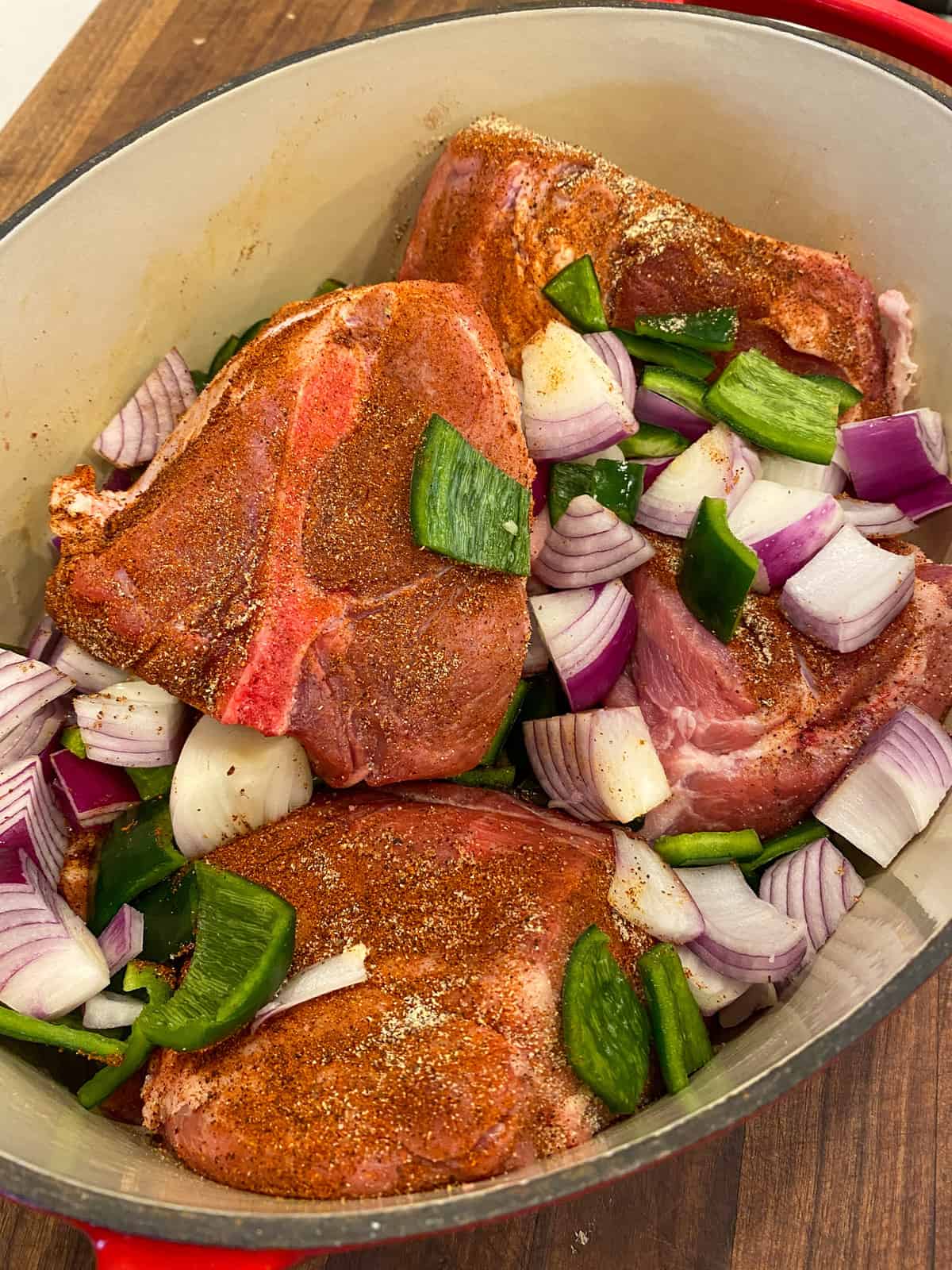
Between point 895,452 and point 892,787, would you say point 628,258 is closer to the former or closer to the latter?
point 895,452

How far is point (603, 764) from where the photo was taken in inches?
66.1

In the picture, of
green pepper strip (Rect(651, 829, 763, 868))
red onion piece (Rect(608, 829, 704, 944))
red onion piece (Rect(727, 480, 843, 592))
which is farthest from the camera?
red onion piece (Rect(727, 480, 843, 592))

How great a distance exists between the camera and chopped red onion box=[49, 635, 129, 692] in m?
1.81

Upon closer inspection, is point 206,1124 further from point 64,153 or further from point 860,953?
point 64,153

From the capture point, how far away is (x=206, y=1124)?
135cm

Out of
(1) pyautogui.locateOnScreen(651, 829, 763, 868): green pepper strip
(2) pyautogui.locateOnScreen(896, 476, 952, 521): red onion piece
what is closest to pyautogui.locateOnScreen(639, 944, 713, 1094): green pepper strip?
(1) pyautogui.locateOnScreen(651, 829, 763, 868): green pepper strip

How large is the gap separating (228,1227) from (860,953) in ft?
2.98

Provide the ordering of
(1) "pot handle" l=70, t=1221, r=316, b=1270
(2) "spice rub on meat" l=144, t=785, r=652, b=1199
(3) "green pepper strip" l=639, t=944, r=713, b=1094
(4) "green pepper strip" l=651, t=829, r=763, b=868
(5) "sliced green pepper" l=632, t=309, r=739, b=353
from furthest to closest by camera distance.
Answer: (5) "sliced green pepper" l=632, t=309, r=739, b=353 < (4) "green pepper strip" l=651, t=829, r=763, b=868 < (3) "green pepper strip" l=639, t=944, r=713, b=1094 < (2) "spice rub on meat" l=144, t=785, r=652, b=1199 < (1) "pot handle" l=70, t=1221, r=316, b=1270

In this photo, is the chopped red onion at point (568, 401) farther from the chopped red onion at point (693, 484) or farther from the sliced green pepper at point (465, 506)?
the sliced green pepper at point (465, 506)

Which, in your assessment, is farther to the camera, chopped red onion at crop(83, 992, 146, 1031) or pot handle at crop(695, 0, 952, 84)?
pot handle at crop(695, 0, 952, 84)

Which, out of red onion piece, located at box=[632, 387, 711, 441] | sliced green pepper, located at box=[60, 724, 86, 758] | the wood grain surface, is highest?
red onion piece, located at box=[632, 387, 711, 441]

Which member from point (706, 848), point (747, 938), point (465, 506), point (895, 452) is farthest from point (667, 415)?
point (747, 938)

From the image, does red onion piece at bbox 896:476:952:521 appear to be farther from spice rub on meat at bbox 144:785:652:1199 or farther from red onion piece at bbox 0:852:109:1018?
red onion piece at bbox 0:852:109:1018

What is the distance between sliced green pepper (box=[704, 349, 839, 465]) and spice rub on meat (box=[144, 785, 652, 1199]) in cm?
83
